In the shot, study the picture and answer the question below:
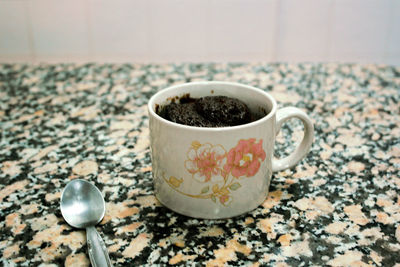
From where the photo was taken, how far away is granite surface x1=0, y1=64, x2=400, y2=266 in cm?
50

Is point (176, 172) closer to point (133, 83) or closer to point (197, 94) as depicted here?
point (197, 94)

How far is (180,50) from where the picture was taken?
1.29 meters

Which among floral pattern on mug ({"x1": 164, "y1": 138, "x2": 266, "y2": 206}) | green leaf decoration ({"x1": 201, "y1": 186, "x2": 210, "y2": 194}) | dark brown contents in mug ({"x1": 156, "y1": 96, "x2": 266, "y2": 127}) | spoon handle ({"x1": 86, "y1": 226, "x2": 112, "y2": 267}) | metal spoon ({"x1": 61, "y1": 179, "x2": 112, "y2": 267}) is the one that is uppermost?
dark brown contents in mug ({"x1": 156, "y1": 96, "x2": 266, "y2": 127})

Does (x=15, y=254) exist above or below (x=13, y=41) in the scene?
below

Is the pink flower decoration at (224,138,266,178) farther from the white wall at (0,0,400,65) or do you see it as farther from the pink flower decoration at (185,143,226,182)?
the white wall at (0,0,400,65)

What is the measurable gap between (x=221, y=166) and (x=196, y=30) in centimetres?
84

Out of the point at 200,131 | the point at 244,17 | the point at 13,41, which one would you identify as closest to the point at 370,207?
the point at 200,131

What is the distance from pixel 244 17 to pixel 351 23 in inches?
13.1

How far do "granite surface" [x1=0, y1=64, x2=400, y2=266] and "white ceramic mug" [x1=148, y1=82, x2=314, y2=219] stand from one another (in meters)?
0.03

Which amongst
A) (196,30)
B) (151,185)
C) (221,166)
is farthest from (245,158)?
(196,30)

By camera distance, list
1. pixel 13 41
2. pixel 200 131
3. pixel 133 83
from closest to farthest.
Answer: pixel 200 131 < pixel 133 83 < pixel 13 41

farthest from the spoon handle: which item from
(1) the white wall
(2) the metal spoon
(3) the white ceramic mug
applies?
(1) the white wall

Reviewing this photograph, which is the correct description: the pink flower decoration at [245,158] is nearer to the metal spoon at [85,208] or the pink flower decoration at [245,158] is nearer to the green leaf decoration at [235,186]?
the green leaf decoration at [235,186]

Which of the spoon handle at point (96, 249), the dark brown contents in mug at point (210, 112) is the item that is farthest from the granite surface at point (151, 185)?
the dark brown contents in mug at point (210, 112)
